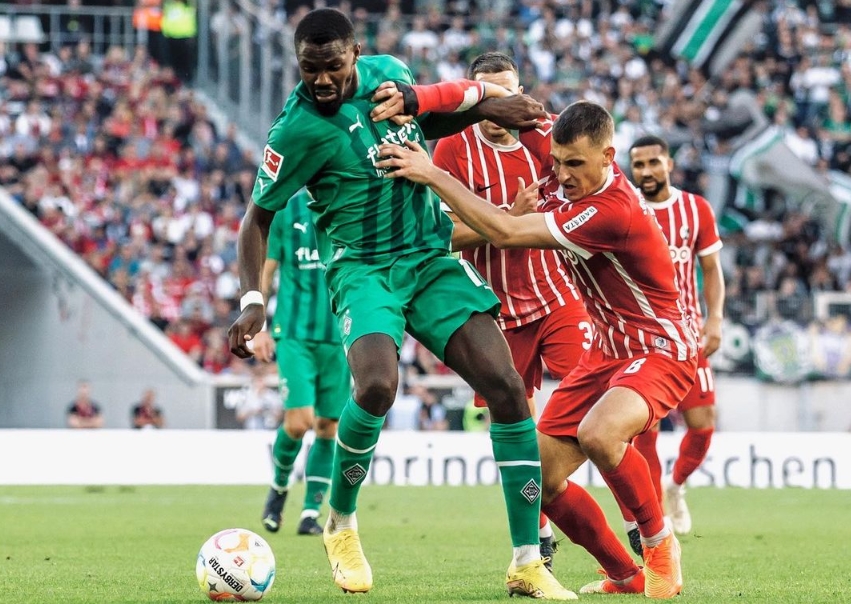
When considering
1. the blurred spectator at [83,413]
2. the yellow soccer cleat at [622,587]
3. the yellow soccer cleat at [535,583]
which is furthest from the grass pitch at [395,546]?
the blurred spectator at [83,413]

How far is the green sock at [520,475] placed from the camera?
19.6ft

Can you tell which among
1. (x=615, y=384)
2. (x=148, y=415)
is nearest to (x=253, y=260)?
(x=615, y=384)

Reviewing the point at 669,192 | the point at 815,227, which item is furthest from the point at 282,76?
the point at 669,192

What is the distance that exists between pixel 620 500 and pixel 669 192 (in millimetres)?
3727

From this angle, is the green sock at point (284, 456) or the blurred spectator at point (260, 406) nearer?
the green sock at point (284, 456)

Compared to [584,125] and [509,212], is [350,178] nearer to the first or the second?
[509,212]

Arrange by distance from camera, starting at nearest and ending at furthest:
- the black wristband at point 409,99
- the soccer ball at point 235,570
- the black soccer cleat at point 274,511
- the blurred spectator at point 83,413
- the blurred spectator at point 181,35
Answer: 1. the soccer ball at point 235,570
2. the black wristband at point 409,99
3. the black soccer cleat at point 274,511
4. the blurred spectator at point 83,413
5. the blurred spectator at point 181,35

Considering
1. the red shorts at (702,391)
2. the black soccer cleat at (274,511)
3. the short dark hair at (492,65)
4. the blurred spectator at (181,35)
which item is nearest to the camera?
the short dark hair at (492,65)

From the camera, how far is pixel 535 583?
19.2ft

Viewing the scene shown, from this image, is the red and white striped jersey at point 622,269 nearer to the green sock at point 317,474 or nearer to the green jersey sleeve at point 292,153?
the green jersey sleeve at point 292,153

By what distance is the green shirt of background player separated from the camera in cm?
594

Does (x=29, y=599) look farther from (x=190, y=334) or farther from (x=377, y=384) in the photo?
(x=190, y=334)

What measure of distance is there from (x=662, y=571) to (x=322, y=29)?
105 inches

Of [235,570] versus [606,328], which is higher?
[606,328]
